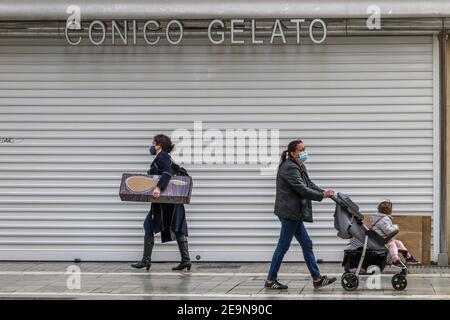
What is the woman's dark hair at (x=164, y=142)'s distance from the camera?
1338 centimetres

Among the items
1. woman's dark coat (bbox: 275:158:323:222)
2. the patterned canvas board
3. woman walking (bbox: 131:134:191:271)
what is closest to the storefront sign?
woman walking (bbox: 131:134:191:271)

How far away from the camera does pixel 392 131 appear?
14.3 m

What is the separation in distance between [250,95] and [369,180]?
2200mm

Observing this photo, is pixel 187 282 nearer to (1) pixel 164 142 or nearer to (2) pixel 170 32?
(1) pixel 164 142

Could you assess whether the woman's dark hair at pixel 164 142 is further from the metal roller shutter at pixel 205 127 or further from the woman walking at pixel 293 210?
the woman walking at pixel 293 210

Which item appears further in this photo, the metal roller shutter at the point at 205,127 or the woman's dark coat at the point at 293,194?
the metal roller shutter at the point at 205,127

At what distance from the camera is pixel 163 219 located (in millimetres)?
13438

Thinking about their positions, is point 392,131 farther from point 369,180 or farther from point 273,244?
point 273,244

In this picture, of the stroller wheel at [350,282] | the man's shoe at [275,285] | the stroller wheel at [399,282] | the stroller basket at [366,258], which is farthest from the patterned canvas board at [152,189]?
the stroller wheel at [399,282]

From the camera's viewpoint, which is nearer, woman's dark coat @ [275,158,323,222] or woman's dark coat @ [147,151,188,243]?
woman's dark coat @ [275,158,323,222]

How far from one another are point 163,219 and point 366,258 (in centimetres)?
312

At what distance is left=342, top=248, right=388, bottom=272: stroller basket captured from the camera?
11.8 meters

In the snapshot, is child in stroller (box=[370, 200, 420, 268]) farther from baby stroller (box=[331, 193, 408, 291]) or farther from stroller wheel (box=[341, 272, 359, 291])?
stroller wheel (box=[341, 272, 359, 291])

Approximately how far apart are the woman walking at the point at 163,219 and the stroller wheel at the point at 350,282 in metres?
2.77
